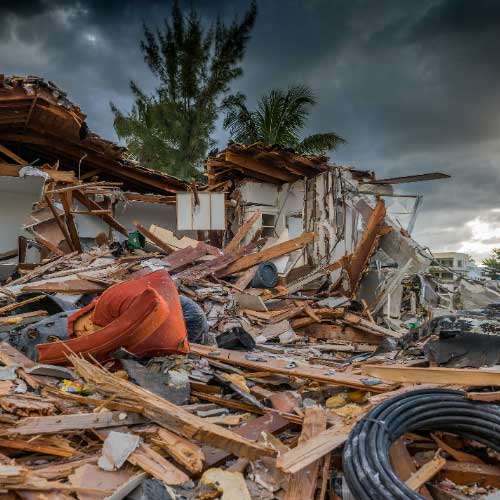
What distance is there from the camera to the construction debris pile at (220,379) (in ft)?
7.79

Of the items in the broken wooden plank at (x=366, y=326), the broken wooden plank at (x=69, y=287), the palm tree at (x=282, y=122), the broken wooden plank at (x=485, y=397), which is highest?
the palm tree at (x=282, y=122)

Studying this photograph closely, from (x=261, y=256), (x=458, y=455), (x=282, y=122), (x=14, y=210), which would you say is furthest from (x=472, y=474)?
(x=282, y=122)

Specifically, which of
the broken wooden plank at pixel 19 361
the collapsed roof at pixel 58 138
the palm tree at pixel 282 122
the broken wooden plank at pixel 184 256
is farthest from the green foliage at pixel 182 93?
the broken wooden plank at pixel 19 361

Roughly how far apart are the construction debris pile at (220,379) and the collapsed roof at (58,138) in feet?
0.20

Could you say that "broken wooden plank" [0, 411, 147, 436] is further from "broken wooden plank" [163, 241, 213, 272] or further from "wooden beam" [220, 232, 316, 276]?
"wooden beam" [220, 232, 316, 276]

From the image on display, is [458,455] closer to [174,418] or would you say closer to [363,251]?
[174,418]

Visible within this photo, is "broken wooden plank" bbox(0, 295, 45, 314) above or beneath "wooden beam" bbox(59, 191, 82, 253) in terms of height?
beneath

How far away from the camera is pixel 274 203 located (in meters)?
13.3

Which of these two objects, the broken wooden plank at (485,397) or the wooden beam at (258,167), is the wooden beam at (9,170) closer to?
the wooden beam at (258,167)

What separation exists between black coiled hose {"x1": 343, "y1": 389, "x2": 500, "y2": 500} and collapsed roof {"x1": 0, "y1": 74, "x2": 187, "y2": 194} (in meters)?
9.06

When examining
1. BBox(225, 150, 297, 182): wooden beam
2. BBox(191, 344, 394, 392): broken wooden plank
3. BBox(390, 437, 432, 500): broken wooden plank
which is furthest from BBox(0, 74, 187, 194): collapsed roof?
BBox(390, 437, 432, 500): broken wooden plank

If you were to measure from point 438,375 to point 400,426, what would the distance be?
110 centimetres

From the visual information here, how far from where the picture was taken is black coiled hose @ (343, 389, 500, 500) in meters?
2.15

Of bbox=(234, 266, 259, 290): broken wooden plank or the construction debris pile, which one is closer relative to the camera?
the construction debris pile
